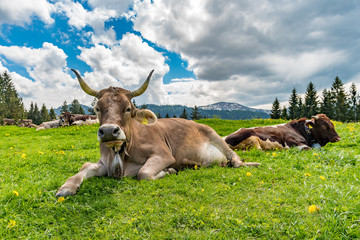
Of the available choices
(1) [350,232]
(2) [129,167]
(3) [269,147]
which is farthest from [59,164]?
(3) [269,147]

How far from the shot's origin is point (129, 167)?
16.1 ft

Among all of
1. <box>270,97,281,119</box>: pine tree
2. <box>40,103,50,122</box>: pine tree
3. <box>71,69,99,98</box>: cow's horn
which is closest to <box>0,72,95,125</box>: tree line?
<box>40,103,50,122</box>: pine tree

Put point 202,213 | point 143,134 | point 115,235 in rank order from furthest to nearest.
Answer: point 143,134
point 202,213
point 115,235

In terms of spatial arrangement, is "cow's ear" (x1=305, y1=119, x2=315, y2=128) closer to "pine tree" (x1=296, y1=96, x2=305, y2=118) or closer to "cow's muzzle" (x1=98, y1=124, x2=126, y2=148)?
"cow's muzzle" (x1=98, y1=124, x2=126, y2=148)

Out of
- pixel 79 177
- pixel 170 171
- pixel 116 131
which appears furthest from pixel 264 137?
pixel 79 177

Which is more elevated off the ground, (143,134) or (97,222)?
(143,134)

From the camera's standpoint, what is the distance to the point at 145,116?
5344 millimetres

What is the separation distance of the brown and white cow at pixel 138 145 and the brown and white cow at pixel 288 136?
269 cm

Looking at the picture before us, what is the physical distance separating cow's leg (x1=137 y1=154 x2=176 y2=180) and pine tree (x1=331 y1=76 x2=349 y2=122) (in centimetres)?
6965

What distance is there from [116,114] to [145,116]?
1.02 metres

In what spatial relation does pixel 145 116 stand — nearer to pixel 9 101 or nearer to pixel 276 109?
pixel 276 109

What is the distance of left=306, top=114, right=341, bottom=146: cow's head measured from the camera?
9570 millimetres

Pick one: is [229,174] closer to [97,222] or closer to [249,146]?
[97,222]

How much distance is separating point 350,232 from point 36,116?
10687 cm
